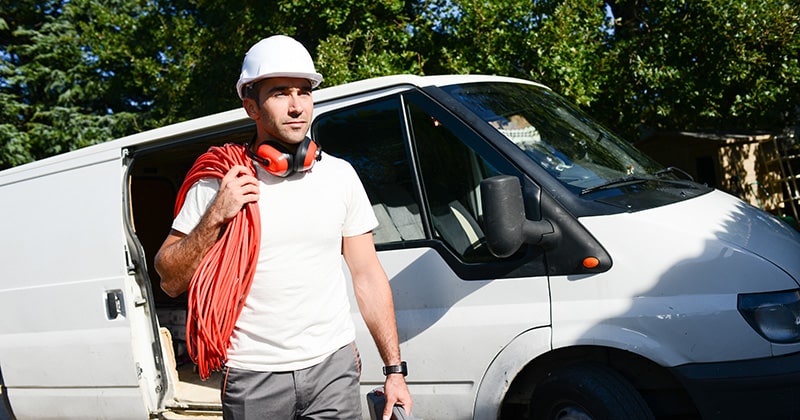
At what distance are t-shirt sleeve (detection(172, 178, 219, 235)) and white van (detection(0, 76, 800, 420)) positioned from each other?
4.06 feet

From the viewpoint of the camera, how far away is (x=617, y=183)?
3672mm

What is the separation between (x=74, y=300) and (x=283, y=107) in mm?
3178

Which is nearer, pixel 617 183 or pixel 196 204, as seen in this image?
pixel 196 204

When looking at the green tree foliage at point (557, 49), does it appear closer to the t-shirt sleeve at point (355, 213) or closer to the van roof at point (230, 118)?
the van roof at point (230, 118)

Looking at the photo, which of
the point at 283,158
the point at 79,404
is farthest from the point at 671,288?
the point at 79,404

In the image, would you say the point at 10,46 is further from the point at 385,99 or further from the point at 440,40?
the point at 385,99

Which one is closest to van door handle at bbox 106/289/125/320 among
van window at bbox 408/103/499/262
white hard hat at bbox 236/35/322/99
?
van window at bbox 408/103/499/262

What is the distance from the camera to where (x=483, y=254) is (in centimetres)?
368

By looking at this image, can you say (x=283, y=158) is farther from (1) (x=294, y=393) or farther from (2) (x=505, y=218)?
(2) (x=505, y=218)

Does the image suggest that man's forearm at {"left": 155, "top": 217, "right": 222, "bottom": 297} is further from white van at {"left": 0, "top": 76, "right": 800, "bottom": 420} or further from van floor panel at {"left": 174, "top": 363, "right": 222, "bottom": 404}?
van floor panel at {"left": 174, "top": 363, "right": 222, "bottom": 404}

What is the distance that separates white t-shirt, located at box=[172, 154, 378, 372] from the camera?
8.13 ft

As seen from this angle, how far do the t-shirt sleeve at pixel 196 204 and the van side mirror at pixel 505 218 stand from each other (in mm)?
1217

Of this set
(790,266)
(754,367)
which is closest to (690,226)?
(790,266)

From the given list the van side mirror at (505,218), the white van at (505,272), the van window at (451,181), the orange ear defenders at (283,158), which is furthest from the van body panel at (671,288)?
the orange ear defenders at (283,158)
